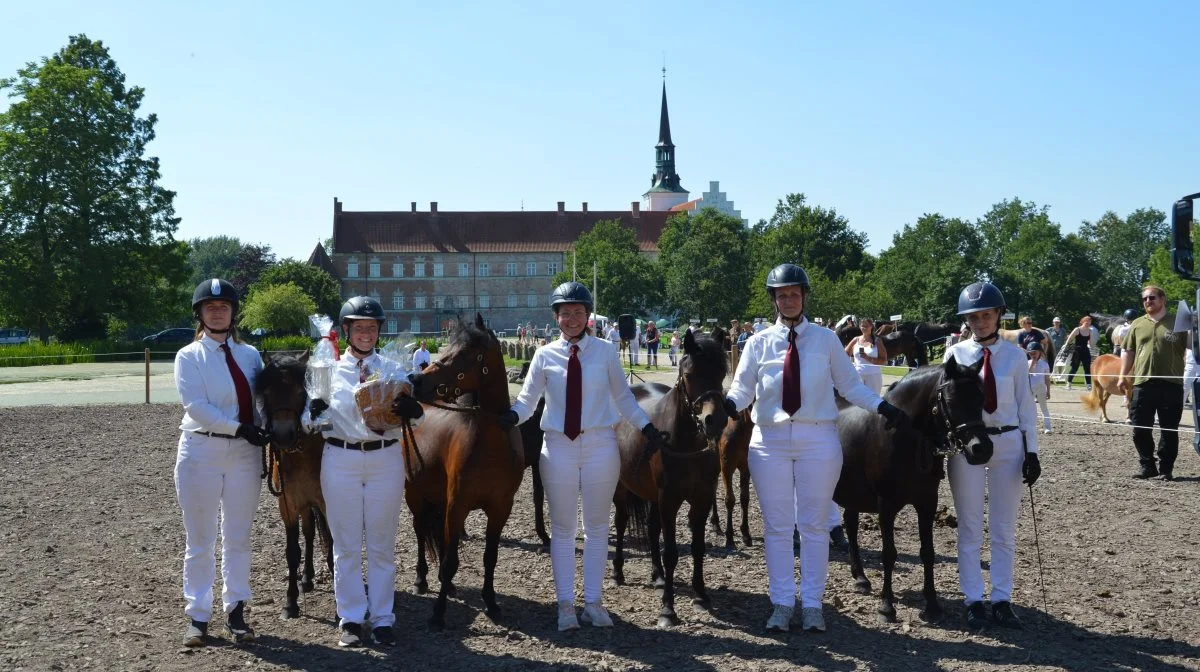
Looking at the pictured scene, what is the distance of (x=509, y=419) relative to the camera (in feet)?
20.4

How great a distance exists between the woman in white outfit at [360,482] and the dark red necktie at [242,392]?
15.1 inches

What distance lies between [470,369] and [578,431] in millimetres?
804

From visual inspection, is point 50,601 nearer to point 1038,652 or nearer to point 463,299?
point 1038,652

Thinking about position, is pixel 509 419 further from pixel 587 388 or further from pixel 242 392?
pixel 242 392

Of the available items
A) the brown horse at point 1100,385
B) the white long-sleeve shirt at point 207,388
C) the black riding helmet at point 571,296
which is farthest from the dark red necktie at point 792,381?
the brown horse at point 1100,385

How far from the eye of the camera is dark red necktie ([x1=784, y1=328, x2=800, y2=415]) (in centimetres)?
596

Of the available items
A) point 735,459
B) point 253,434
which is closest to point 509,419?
point 253,434

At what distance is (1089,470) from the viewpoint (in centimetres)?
1241

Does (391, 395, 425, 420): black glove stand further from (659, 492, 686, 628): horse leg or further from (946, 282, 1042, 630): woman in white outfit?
(946, 282, 1042, 630): woman in white outfit

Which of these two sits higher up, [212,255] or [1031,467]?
[212,255]

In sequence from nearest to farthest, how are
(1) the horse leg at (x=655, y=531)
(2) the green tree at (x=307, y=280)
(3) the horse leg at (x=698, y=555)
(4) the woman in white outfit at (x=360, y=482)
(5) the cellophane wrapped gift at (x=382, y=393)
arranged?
(5) the cellophane wrapped gift at (x=382, y=393) < (4) the woman in white outfit at (x=360, y=482) < (3) the horse leg at (x=698, y=555) < (1) the horse leg at (x=655, y=531) < (2) the green tree at (x=307, y=280)

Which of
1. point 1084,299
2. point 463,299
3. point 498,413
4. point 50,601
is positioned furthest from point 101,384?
point 463,299

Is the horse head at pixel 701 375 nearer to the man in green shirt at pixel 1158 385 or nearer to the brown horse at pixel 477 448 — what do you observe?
the brown horse at pixel 477 448

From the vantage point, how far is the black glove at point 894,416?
19.8 ft
